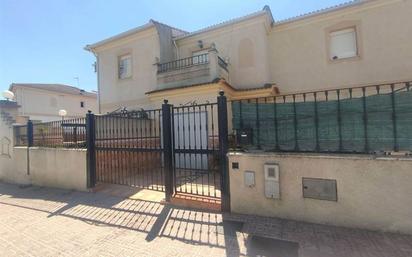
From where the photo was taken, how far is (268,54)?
482 inches

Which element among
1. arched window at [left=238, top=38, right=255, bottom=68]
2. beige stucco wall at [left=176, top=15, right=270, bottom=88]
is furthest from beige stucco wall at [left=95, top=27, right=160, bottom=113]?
arched window at [left=238, top=38, right=255, bottom=68]

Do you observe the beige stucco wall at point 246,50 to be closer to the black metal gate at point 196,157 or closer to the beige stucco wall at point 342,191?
the black metal gate at point 196,157

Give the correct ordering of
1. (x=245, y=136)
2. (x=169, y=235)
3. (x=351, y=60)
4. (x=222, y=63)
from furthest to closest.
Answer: (x=222, y=63) < (x=351, y=60) < (x=245, y=136) < (x=169, y=235)

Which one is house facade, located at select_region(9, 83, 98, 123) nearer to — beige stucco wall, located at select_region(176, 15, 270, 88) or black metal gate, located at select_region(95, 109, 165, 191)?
black metal gate, located at select_region(95, 109, 165, 191)

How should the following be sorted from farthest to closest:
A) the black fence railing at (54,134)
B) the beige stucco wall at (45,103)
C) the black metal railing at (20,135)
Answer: the beige stucco wall at (45,103) < the black metal railing at (20,135) < the black fence railing at (54,134)

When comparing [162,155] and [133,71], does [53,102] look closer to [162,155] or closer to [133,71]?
[133,71]

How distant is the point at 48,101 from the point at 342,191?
32.8 meters

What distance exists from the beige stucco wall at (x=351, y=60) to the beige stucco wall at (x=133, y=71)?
6.46m

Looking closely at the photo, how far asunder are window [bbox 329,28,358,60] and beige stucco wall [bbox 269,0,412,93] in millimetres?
265

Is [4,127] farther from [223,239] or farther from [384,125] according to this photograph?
[384,125]

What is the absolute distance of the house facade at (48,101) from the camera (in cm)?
2650

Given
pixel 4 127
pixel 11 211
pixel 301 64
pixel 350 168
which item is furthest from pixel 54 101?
pixel 350 168

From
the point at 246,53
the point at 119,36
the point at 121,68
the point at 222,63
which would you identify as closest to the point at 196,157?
the point at 222,63

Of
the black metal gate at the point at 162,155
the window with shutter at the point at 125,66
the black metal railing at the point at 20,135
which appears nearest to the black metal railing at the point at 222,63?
the black metal gate at the point at 162,155
